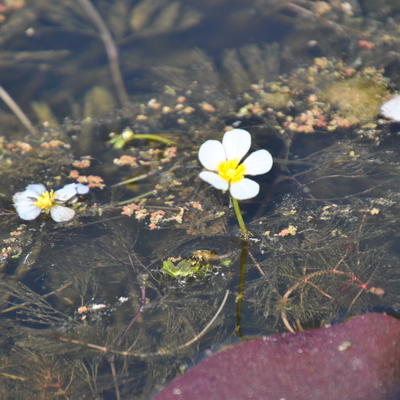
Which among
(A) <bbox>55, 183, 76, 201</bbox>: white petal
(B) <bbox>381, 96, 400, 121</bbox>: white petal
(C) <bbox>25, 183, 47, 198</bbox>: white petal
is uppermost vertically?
(C) <bbox>25, 183, 47, 198</bbox>: white petal

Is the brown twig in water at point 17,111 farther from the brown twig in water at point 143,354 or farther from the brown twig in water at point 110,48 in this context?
the brown twig in water at point 143,354

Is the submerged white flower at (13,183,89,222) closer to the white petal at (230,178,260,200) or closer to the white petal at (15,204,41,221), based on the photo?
the white petal at (15,204,41,221)

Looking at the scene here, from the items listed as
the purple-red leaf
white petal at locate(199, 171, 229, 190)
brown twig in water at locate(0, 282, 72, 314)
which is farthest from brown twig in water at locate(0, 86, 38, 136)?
the purple-red leaf

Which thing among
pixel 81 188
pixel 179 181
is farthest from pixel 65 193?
pixel 179 181

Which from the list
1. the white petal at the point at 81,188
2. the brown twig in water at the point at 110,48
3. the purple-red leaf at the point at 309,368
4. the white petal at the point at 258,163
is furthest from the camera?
the brown twig in water at the point at 110,48

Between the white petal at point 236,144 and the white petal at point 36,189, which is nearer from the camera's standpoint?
the white petal at point 236,144

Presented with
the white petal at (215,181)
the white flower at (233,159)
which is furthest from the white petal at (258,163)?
the white petal at (215,181)
